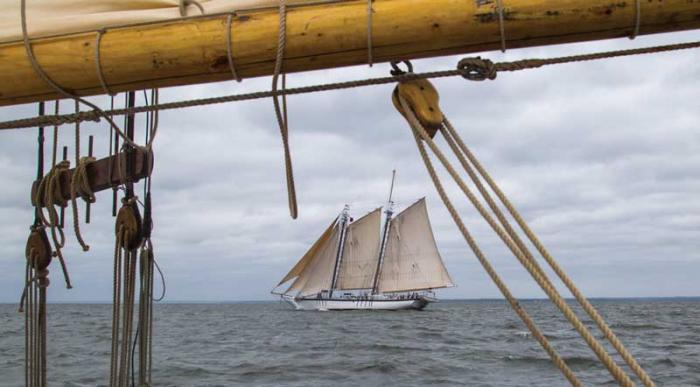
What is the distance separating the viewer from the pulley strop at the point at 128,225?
3.52 m

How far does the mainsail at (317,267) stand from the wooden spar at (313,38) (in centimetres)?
5099

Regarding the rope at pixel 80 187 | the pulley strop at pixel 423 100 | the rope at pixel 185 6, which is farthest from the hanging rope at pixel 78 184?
the pulley strop at pixel 423 100

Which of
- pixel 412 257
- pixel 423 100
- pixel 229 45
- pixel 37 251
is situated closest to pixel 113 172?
pixel 37 251

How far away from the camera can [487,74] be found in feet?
8.25

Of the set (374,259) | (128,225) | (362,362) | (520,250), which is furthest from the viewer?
(374,259)

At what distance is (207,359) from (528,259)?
19.5 m

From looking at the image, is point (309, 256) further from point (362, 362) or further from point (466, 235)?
point (466, 235)

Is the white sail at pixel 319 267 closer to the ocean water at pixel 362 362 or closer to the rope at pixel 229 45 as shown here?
the ocean water at pixel 362 362

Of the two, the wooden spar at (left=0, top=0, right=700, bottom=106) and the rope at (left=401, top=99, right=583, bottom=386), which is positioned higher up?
the wooden spar at (left=0, top=0, right=700, bottom=106)

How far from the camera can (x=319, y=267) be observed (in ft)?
186

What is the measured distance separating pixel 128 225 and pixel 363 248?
2100 inches

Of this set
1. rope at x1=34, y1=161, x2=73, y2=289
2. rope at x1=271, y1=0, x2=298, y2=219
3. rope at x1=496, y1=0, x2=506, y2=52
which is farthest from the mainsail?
rope at x1=496, y1=0, x2=506, y2=52

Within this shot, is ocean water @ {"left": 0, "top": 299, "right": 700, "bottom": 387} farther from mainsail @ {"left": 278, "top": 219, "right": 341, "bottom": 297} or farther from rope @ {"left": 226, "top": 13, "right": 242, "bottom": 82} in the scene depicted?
mainsail @ {"left": 278, "top": 219, "right": 341, "bottom": 297}

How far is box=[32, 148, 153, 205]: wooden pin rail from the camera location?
11.7 feet
